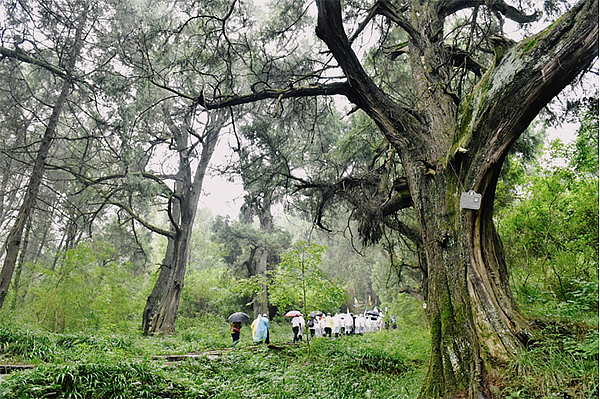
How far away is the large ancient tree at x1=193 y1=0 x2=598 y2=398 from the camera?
3150 millimetres

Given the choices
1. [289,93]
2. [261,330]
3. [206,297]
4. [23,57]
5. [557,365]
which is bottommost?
[261,330]

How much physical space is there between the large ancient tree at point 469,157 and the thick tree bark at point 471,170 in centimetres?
1

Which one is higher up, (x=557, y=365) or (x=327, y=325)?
(x=557, y=365)

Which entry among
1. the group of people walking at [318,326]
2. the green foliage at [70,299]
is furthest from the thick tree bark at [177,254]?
the group of people walking at [318,326]

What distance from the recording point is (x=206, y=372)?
5.40m

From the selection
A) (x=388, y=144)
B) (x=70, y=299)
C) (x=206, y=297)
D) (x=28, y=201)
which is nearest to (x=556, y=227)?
(x=388, y=144)

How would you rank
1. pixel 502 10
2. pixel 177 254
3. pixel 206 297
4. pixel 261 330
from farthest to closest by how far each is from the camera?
pixel 206 297, pixel 177 254, pixel 261 330, pixel 502 10

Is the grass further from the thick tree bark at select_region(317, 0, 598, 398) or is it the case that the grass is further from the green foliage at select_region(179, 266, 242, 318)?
the green foliage at select_region(179, 266, 242, 318)

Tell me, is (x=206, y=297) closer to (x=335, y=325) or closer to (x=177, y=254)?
(x=335, y=325)

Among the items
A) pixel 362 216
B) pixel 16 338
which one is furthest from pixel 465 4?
pixel 16 338

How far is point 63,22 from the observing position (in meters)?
7.48

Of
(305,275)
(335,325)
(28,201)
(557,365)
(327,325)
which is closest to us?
(557,365)

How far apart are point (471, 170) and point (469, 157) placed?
6.7 inches

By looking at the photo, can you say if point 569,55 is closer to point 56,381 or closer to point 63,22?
point 56,381
